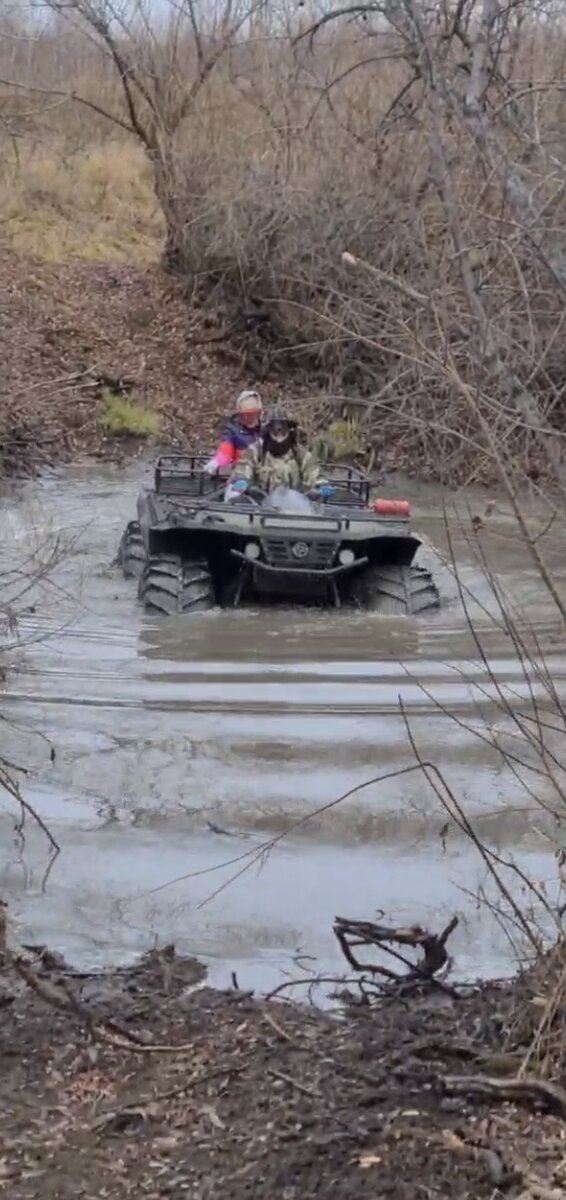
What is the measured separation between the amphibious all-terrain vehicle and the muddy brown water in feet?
0.74

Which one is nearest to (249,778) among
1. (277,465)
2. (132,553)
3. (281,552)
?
(281,552)

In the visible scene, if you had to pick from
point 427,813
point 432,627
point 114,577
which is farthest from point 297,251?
point 427,813

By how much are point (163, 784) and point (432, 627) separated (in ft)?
14.9

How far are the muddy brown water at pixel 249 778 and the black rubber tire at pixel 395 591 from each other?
0.59 feet

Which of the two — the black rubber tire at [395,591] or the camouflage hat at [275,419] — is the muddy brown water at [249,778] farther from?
the camouflage hat at [275,419]

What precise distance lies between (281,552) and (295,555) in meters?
0.10

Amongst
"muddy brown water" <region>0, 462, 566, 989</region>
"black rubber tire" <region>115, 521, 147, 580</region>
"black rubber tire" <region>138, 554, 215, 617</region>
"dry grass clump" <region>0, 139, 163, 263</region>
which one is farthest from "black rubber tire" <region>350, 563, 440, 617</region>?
"dry grass clump" <region>0, 139, 163, 263</region>

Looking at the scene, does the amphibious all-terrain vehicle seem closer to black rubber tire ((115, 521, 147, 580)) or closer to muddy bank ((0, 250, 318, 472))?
black rubber tire ((115, 521, 147, 580))

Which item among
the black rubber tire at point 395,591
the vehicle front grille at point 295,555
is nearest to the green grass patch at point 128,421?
the black rubber tire at point 395,591

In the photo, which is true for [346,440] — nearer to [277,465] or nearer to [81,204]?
A: [277,465]

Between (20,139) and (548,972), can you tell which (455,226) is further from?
(20,139)

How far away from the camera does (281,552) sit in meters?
12.2

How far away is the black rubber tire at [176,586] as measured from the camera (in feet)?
40.9

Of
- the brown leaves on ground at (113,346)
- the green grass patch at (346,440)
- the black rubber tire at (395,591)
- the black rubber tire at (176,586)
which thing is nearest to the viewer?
the black rubber tire at (176,586)
